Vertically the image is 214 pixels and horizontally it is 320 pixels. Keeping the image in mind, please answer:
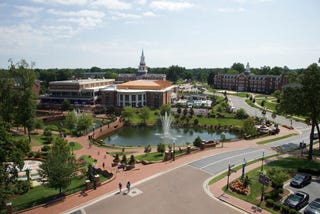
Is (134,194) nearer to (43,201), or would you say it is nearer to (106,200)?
(106,200)

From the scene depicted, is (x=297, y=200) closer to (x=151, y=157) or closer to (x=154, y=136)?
(x=151, y=157)

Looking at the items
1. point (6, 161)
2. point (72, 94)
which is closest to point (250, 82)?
point (72, 94)

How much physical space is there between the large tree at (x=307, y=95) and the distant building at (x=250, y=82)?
82.4 metres

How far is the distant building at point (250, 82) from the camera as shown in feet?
376

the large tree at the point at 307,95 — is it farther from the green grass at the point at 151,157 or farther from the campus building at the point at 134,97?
the campus building at the point at 134,97

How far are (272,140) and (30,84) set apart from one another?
4311 cm

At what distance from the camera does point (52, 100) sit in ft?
281

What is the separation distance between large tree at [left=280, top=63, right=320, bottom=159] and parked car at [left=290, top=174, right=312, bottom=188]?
26.3 feet

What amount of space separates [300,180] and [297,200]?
4347mm

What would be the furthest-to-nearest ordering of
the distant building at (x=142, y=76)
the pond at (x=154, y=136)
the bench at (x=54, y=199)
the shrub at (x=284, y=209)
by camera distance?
the distant building at (x=142, y=76), the pond at (x=154, y=136), the bench at (x=54, y=199), the shrub at (x=284, y=209)

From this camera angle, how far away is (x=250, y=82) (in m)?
126

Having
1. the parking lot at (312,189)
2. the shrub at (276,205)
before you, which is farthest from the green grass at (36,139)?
the parking lot at (312,189)

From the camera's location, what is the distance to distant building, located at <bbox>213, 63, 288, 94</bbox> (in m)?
115

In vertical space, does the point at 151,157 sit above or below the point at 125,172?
below
